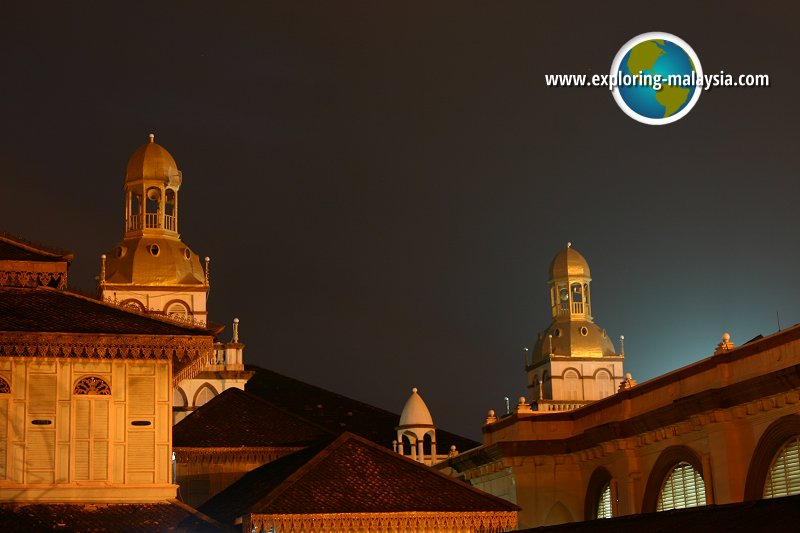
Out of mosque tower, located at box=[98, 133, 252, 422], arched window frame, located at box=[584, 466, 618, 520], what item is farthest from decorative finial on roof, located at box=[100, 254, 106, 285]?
arched window frame, located at box=[584, 466, 618, 520]

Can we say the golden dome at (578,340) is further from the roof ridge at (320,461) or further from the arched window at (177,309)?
the roof ridge at (320,461)

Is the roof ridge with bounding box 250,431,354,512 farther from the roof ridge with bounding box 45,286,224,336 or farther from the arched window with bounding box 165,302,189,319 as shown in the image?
the arched window with bounding box 165,302,189,319

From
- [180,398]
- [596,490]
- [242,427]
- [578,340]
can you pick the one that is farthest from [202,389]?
[578,340]

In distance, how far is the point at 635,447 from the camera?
48.4m

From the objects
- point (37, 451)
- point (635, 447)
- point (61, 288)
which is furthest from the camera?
point (635, 447)

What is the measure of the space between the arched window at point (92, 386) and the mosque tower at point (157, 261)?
40.6 m

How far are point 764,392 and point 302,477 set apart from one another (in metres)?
11.8

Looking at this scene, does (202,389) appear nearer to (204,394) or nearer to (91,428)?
(204,394)

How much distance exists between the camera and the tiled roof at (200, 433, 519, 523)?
1479 inches

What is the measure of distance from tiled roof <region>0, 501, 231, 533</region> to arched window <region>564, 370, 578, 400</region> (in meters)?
85.1

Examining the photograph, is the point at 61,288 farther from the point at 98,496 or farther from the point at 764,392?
the point at 764,392

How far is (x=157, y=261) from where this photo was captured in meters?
83.0

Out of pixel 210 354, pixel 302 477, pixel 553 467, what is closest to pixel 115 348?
pixel 210 354

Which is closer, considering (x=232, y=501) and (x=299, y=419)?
(x=232, y=501)
